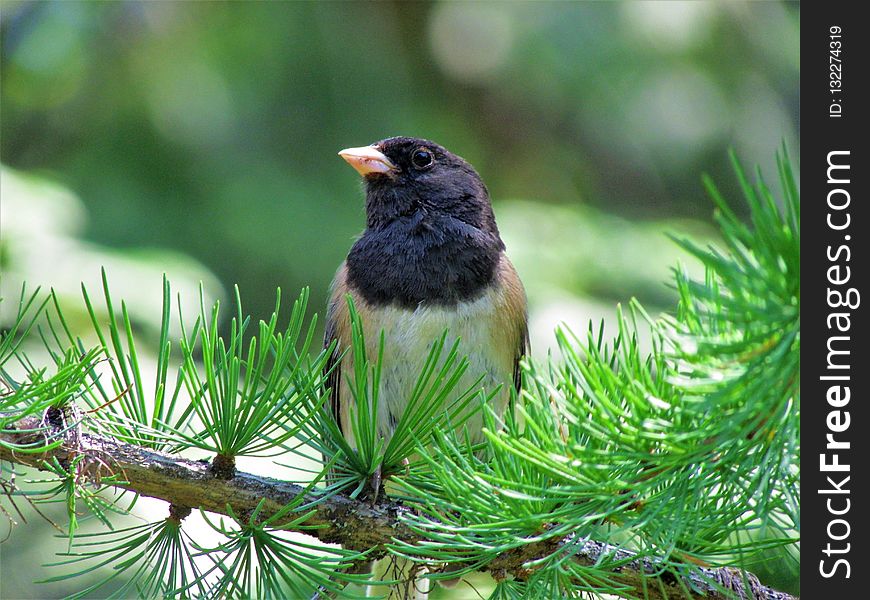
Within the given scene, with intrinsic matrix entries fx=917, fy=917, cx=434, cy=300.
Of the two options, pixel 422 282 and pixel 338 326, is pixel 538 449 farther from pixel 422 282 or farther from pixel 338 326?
pixel 338 326

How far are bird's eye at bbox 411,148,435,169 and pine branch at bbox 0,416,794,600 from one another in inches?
50.2

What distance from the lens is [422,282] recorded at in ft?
6.52

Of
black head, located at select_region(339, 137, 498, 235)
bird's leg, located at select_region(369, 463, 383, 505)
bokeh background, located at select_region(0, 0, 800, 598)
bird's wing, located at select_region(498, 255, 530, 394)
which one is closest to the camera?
bird's leg, located at select_region(369, 463, 383, 505)

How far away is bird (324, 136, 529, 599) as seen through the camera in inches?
77.5

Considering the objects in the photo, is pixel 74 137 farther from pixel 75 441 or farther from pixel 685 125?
pixel 75 441

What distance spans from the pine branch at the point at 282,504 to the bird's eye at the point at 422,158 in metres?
1.27

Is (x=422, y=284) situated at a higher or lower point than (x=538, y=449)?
higher

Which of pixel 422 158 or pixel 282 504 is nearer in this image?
pixel 282 504

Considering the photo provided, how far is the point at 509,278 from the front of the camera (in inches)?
85.4

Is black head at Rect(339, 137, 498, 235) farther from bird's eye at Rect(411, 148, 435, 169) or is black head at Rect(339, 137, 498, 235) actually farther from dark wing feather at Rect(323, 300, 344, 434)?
dark wing feather at Rect(323, 300, 344, 434)

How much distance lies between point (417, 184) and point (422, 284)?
1.35 feet

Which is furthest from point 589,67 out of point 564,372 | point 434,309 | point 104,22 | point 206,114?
point 564,372
